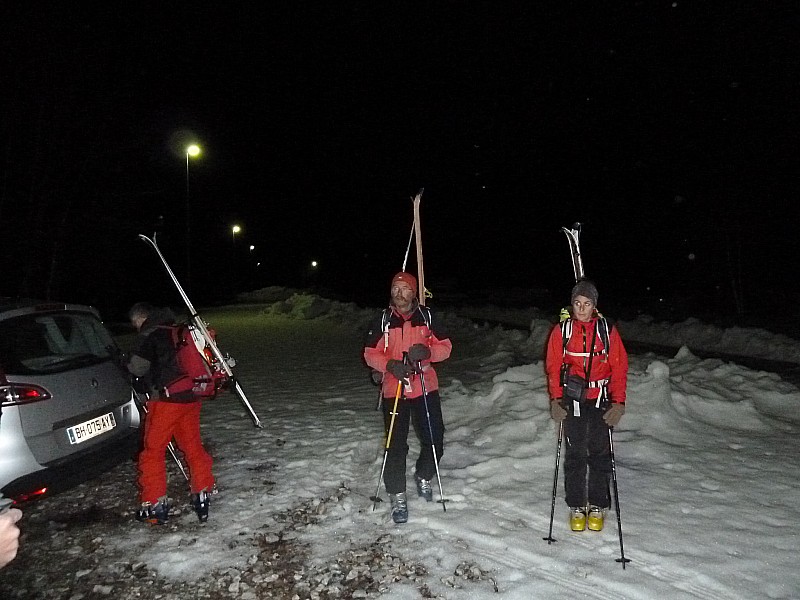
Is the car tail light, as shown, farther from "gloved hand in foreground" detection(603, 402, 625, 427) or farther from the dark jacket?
"gloved hand in foreground" detection(603, 402, 625, 427)

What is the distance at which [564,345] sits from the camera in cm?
453

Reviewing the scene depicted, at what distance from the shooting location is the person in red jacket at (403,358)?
4785 millimetres

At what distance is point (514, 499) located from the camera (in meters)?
5.16

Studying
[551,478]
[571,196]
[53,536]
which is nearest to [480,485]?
[551,478]

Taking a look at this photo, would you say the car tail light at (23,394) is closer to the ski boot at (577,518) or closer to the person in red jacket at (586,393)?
the person in red jacket at (586,393)

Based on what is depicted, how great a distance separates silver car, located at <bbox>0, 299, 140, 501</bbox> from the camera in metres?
4.36

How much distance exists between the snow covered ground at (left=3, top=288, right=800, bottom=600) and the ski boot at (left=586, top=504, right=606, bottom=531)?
0.09m

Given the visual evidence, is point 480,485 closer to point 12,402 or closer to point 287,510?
point 287,510

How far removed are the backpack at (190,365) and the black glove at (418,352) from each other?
174cm

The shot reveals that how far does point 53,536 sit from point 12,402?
4.07ft

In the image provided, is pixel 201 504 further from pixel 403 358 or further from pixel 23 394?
pixel 403 358

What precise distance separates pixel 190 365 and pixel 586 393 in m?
3.23

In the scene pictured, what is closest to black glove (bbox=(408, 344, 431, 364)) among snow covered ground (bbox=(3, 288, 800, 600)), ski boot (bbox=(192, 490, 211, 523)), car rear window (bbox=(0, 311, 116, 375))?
snow covered ground (bbox=(3, 288, 800, 600))

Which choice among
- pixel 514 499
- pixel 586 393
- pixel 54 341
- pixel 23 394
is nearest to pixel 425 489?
pixel 514 499
